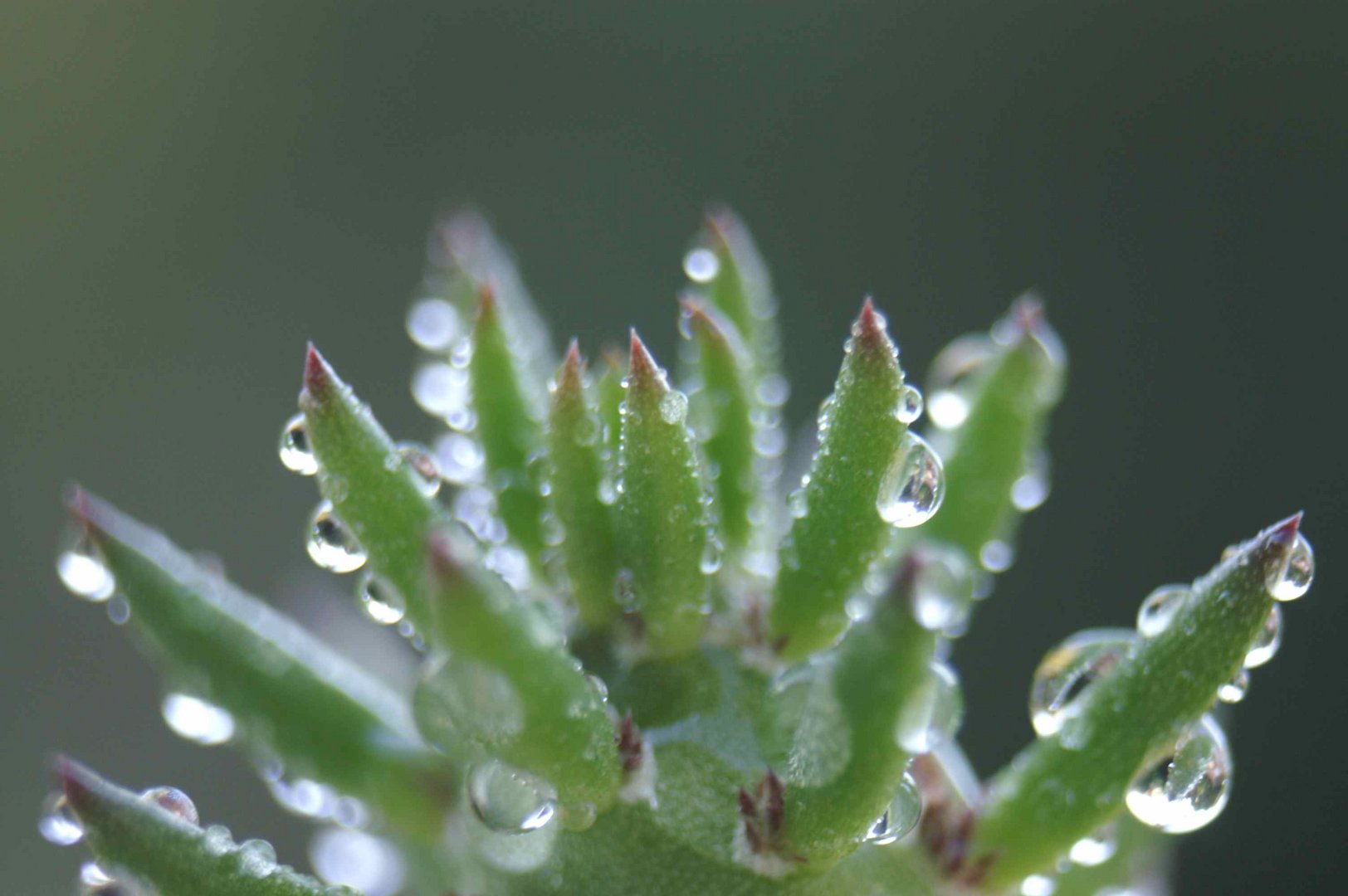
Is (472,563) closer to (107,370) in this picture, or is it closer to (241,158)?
(107,370)

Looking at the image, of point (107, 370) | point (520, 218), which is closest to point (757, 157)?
point (520, 218)

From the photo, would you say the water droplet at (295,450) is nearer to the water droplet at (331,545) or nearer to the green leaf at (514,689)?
the water droplet at (331,545)

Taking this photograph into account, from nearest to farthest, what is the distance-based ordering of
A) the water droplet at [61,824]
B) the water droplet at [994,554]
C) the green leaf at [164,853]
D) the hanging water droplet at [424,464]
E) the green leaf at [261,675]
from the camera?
the green leaf at [164,853] < the water droplet at [61,824] < the green leaf at [261,675] < the hanging water droplet at [424,464] < the water droplet at [994,554]

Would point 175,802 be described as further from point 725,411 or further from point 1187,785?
point 1187,785

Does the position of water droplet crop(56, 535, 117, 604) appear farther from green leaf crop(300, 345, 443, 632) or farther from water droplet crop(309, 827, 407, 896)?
water droplet crop(309, 827, 407, 896)

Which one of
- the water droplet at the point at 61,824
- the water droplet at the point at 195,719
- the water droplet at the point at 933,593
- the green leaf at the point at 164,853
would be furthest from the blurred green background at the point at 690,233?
the water droplet at the point at 933,593

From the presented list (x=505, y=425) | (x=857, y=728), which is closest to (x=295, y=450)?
(x=505, y=425)
